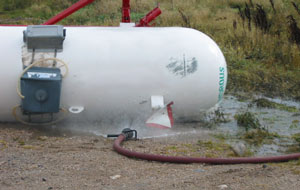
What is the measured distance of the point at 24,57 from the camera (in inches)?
243

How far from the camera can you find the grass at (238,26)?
8648 millimetres

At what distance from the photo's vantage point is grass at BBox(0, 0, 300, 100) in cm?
865

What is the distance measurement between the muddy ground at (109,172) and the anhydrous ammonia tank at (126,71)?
28.8 inches

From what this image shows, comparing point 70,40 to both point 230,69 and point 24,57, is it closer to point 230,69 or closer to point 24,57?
point 24,57

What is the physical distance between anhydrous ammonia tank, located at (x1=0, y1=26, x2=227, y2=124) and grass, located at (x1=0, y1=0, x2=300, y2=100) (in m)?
→ 1.95

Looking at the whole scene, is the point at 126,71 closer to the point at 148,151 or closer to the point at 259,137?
the point at 148,151

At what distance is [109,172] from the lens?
4.48 m

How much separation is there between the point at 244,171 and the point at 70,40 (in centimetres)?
273

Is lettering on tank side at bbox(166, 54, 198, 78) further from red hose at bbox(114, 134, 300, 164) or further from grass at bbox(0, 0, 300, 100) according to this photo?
grass at bbox(0, 0, 300, 100)

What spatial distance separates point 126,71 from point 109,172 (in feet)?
6.32

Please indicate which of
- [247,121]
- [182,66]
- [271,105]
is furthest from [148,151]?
[271,105]

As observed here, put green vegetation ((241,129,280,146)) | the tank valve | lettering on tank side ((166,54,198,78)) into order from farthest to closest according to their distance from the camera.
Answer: lettering on tank side ((166,54,198,78)), green vegetation ((241,129,280,146)), the tank valve

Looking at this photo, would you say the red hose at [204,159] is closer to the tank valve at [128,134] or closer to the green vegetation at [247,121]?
the tank valve at [128,134]

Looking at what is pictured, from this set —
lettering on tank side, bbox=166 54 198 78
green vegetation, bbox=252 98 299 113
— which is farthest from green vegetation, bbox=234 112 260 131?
lettering on tank side, bbox=166 54 198 78
